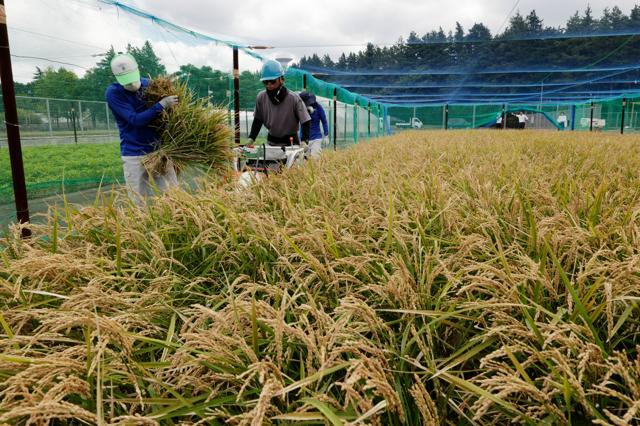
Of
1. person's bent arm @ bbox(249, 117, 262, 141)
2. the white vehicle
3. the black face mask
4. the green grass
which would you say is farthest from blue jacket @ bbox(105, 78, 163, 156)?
the white vehicle

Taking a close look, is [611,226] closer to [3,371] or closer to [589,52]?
[3,371]

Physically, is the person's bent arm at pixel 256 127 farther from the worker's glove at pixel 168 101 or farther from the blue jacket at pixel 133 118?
the worker's glove at pixel 168 101

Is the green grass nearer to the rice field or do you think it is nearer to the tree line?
the rice field

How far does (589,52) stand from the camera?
16078mm

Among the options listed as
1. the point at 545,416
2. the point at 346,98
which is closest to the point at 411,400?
the point at 545,416

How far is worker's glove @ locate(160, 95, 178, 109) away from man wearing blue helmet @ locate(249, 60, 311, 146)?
4.15 feet

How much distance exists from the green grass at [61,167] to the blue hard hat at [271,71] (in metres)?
1.96

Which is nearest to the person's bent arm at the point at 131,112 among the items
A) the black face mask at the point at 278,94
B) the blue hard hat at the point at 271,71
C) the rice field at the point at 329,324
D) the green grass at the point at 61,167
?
the green grass at the point at 61,167

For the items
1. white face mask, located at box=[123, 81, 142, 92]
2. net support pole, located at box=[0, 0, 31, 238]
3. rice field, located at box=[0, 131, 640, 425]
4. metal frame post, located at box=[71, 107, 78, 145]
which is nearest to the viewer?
rice field, located at box=[0, 131, 640, 425]

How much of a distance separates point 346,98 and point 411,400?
1881 centimetres

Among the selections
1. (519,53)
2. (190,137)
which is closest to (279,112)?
(190,137)

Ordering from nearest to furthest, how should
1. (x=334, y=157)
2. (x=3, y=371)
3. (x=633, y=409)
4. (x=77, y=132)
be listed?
1. (x=633, y=409)
2. (x=3, y=371)
3. (x=334, y=157)
4. (x=77, y=132)

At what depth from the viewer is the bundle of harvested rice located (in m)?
3.74

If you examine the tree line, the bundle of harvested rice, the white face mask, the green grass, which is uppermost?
the tree line
